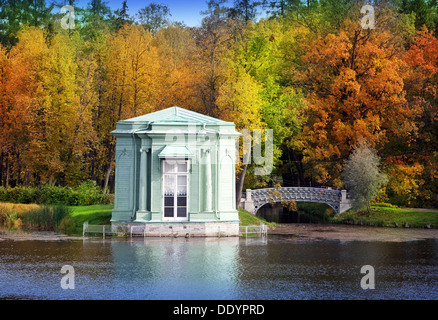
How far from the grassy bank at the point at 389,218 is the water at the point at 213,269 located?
36.2 feet

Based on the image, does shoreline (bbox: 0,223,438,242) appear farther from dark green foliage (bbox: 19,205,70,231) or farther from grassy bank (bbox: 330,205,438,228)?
dark green foliage (bbox: 19,205,70,231)

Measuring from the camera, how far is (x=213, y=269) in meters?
19.5

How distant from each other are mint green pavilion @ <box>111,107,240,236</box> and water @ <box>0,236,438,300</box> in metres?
1.92

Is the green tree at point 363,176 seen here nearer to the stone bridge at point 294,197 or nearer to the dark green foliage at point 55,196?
the stone bridge at point 294,197

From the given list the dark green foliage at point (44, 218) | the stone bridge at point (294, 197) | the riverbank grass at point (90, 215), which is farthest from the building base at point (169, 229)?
the stone bridge at point (294, 197)

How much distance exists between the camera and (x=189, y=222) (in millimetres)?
29641

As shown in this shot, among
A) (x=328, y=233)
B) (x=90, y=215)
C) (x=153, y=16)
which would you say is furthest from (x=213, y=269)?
(x=153, y=16)

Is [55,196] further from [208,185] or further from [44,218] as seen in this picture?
[208,185]

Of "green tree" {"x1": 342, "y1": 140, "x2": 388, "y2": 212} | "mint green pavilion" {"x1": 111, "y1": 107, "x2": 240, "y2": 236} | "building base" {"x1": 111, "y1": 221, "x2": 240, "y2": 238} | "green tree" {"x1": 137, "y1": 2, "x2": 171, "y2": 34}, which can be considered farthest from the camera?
"green tree" {"x1": 137, "y1": 2, "x2": 171, "y2": 34}

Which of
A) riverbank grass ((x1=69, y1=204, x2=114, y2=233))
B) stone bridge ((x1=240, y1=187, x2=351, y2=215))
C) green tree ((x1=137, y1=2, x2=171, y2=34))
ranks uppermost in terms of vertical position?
green tree ((x1=137, y1=2, x2=171, y2=34))

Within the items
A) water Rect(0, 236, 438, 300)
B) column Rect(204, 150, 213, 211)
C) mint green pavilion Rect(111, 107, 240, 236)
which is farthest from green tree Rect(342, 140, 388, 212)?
column Rect(204, 150, 213, 211)

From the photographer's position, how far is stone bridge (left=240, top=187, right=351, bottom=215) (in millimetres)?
42562

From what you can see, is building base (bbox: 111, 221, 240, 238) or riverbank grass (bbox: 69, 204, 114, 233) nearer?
building base (bbox: 111, 221, 240, 238)
